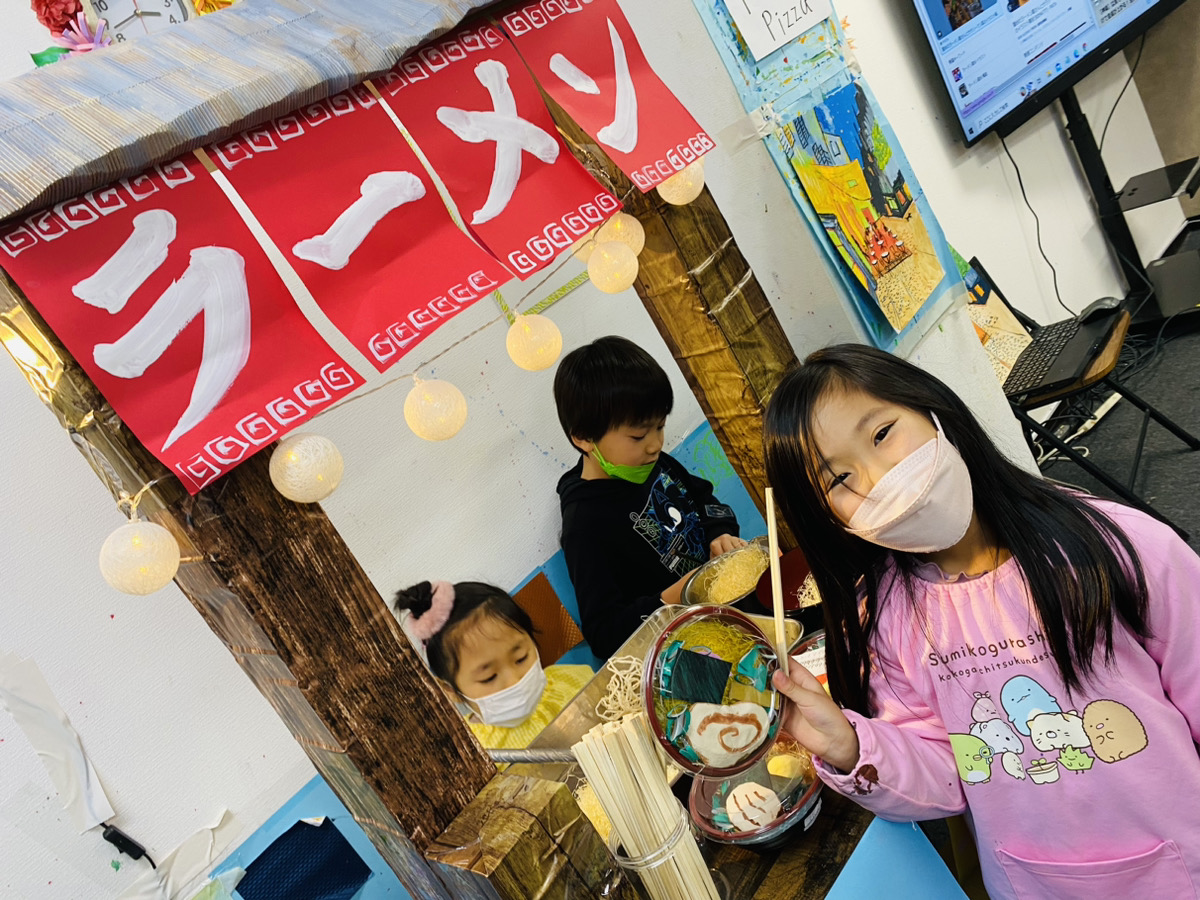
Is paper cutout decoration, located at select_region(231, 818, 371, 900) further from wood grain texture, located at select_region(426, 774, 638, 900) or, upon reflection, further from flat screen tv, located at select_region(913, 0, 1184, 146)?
flat screen tv, located at select_region(913, 0, 1184, 146)

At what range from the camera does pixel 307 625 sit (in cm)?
118

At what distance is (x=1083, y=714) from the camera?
127cm

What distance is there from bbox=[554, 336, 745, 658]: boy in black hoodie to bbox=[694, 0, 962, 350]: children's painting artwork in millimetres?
868

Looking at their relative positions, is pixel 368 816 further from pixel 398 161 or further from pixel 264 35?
pixel 264 35

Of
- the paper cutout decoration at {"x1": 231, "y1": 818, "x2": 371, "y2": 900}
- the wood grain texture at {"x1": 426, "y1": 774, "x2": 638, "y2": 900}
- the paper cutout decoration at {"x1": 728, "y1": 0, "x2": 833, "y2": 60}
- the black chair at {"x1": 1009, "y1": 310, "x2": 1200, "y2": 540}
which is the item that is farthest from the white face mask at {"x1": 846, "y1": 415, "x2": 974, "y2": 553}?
the black chair at {"x1": 1009, "y1": 310, "x2": 1200, "y2": 540}

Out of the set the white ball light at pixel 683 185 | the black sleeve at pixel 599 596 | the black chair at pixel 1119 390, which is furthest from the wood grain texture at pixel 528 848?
the black chair at pixel 1119 390

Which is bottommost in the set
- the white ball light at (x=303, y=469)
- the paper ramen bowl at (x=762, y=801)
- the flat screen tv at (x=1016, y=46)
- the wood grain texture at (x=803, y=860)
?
the wood grain texture at (x=803, y=860)

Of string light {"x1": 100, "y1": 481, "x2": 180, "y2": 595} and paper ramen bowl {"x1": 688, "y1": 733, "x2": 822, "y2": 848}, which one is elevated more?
string light {"x1": 100, "y1": 481, "x2": 180, "y2": 595}

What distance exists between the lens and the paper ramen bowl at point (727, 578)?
1970 mm

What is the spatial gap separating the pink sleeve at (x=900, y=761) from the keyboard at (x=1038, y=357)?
237 centimetres

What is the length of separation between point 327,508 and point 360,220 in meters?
0.64

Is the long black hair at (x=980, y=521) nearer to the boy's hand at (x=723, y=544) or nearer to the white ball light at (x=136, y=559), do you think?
the boy's hand at (x=723, y=544)

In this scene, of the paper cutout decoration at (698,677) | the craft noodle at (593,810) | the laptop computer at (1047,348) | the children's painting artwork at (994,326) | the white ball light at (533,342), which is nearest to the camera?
the paper cutout decoration at (698,677)

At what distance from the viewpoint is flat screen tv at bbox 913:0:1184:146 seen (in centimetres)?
375
